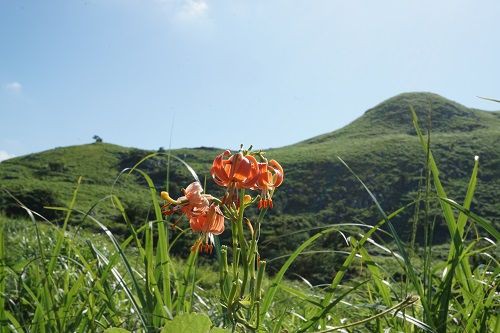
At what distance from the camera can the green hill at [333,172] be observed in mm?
46625

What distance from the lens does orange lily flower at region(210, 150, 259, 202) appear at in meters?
1.17

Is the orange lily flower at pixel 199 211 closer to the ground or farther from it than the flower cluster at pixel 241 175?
closer to the ground

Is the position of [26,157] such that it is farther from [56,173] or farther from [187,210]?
[187,210]

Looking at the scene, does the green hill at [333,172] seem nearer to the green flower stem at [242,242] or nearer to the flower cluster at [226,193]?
the flower cluster at [226,193]

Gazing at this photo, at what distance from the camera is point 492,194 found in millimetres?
47125

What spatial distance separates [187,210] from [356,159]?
200 feet

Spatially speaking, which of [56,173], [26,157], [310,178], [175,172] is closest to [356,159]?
[310,178]

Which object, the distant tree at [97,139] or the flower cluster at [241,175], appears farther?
the distant tree at [97,139]

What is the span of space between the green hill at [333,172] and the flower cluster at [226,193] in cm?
3513

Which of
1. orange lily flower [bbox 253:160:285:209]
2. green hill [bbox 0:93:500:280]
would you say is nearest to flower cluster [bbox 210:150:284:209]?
orange lily flower [bbox 253:160:285:209]

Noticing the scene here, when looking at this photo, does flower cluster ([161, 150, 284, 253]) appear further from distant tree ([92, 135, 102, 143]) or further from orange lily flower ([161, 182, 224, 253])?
distant tree ([92, 135, 102, 143])

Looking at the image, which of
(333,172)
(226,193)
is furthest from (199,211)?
(333,172)

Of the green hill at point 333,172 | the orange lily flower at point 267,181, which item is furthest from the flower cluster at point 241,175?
the green hill at point 333,172

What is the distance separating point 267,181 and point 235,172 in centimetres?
11
